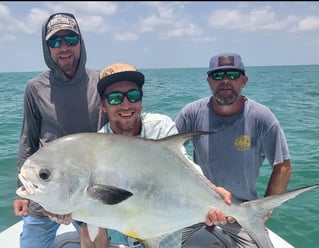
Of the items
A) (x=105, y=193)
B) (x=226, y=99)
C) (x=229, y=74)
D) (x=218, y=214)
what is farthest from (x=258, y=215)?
(x=229, y=74)

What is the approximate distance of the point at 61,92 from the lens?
2.81 metres

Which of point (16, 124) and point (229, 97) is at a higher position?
point (229, 97)

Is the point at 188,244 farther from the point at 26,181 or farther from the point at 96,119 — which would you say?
the point at 26,181

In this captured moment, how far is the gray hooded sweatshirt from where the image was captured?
2.77 meters

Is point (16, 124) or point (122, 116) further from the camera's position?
point (16, 124)

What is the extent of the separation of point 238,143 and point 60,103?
1.37m

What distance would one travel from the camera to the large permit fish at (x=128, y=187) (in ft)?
5.93

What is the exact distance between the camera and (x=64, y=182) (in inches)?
71.1

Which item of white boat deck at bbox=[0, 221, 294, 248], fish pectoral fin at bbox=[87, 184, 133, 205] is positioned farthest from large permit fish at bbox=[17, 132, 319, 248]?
white boat deck at bbox=[0, 221, 294, 248]

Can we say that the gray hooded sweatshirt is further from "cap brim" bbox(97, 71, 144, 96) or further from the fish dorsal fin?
the fish dorsal fin

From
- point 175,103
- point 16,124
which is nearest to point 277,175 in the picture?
point 16,124

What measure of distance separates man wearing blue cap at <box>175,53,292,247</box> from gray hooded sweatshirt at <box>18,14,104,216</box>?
32.0 inches

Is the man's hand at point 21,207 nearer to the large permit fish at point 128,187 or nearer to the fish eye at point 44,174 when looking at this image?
the large permit fish at point 128,187

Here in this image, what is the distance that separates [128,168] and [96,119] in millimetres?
954
